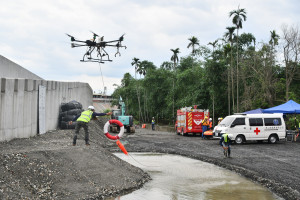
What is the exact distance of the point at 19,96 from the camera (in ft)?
52.9

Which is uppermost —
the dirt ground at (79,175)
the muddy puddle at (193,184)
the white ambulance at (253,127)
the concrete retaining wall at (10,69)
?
the concrete retaining wall at (10,69)

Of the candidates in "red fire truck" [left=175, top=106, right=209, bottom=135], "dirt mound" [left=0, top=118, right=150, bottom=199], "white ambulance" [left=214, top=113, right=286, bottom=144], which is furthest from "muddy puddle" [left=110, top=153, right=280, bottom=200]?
"red fire truck" [left=175, top=106, right=209, bottom=135]

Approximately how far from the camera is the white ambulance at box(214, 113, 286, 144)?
79.6 feet

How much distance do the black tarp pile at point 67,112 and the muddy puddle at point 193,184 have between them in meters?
9.62

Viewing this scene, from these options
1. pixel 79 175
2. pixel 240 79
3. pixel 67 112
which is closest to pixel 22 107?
pixel 67 112

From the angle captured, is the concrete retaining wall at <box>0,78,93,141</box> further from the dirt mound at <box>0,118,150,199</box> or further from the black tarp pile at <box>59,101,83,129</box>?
the dirt mound at <box>0,118,150,199</box>

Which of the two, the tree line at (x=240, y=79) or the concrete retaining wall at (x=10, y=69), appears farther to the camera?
the tree line at (x=240, y=79)

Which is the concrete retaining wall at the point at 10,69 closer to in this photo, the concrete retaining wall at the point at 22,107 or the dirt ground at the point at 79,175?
the concrete retaining wall at the point at 22,107

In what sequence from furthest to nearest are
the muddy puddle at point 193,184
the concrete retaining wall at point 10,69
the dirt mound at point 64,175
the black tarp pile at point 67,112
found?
the black tarp pile at point 67,112 → the concrete retaining wall at point 10,69 → the muddy puddle at point 193,184 → the dirt mound at point 64,175

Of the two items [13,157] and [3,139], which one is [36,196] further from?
[3,139]

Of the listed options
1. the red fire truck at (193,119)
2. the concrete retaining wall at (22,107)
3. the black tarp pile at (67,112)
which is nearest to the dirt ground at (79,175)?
the concrete retaining wall at (22,107)

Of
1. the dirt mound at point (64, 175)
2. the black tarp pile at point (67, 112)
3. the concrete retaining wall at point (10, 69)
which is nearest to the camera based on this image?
the dirt mound at point (64, 175)

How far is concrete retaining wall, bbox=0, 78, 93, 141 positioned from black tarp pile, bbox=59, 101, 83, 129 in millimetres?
521

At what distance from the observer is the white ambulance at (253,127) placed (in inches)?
955
